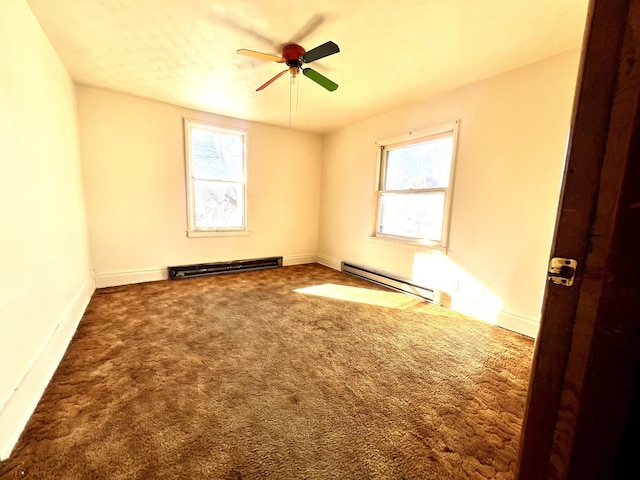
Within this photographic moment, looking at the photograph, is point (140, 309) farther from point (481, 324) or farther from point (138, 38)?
point (481, 324)

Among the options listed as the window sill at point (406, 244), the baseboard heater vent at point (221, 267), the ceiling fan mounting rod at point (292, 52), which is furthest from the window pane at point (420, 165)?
the baseboard heater vent at point (221, 267)

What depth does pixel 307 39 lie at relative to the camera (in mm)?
2111

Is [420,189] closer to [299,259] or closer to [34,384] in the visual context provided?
[299,259]

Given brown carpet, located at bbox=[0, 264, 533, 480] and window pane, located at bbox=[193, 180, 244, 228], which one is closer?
brown carpet, located at bbox=[0, 264, 533, 480]

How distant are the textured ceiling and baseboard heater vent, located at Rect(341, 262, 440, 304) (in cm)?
233

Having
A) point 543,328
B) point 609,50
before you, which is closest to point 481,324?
point 543,328

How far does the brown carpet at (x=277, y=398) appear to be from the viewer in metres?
1.15

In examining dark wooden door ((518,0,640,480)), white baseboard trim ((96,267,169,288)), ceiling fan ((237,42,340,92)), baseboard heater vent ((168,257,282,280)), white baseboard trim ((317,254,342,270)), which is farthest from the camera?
white baseboard trim ((317,254,342,270))

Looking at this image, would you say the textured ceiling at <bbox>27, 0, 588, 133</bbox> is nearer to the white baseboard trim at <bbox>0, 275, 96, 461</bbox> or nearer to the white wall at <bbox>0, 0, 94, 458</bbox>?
the white wall at <bbox>0, 0, 94, 458</bbox>

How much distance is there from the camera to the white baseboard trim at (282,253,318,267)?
4.89 meters

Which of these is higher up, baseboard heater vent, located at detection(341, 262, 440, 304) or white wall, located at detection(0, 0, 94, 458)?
white wall, located at detection(0, 0, 94, 458)

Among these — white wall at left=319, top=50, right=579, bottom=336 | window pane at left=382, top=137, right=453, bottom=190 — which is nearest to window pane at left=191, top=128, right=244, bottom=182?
window pane at left=382, top=137, right=453, bottom=190

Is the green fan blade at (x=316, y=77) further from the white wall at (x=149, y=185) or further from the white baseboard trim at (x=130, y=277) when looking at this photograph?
the white baseboard trim at (x=130, y=277)

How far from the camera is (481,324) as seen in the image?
2.63 m
